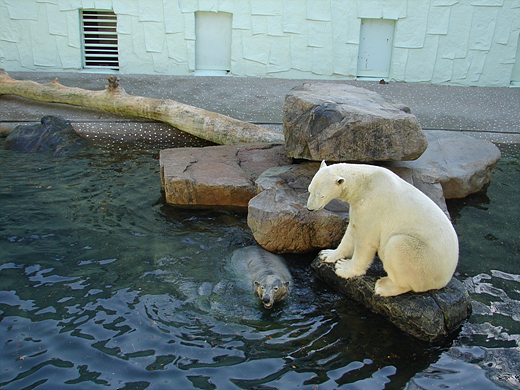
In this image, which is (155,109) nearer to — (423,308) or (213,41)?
(213,41)

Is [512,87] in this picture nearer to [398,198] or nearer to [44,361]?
[398,198]

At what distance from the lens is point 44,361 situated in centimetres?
272

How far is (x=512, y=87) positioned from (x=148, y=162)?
8.51 m

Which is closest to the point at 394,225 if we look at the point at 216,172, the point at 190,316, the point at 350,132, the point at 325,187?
the point at 325,187

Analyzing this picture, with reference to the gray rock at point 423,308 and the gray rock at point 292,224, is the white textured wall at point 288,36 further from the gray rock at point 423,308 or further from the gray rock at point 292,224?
the gray rock at point 423,308

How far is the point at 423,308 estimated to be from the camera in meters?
3.10

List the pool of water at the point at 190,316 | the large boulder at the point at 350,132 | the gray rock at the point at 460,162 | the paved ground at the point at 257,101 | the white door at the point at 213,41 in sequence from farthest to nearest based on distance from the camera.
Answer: the white door at the point at 213,41 → the paved ground at the point at 257,101 → the gray rock at the point at 460,162 → the large boulder at the point at 350,132 → the pool of water at the point at 190,316

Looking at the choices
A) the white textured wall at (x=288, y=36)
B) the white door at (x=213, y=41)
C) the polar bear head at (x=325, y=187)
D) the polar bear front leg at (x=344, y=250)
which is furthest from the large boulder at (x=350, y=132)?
the white door at (x=213, y=41)

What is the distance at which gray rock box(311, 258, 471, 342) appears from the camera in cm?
307

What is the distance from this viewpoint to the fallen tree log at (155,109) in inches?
258

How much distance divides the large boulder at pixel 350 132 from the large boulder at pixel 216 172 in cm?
81

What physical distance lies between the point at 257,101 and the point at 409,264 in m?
5.86

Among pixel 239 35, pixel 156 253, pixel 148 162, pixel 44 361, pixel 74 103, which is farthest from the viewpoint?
pixel 239 35

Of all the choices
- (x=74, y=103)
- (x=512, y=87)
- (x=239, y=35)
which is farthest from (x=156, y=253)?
(x=512, y=87)
